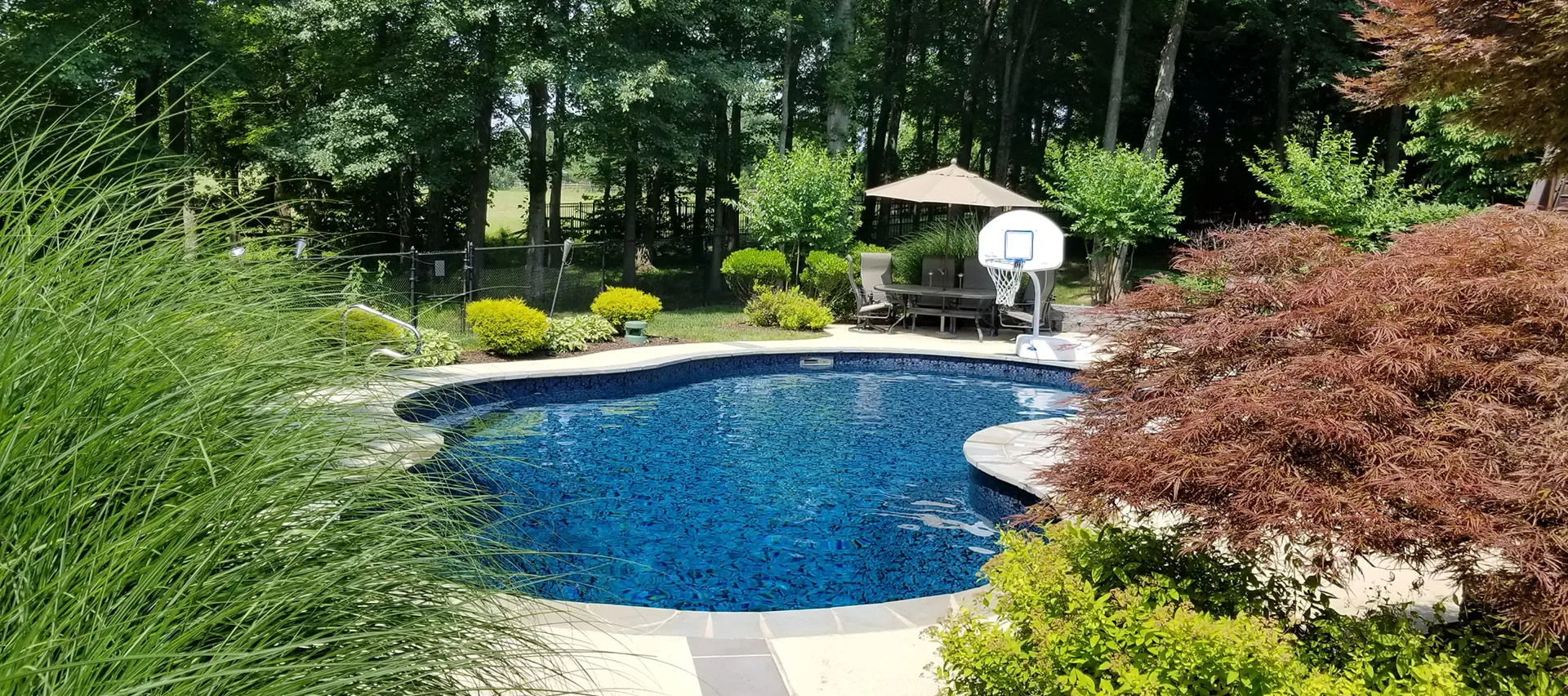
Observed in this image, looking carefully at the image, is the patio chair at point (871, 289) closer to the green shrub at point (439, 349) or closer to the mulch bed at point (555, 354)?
the mulch bed at point (555, 354)

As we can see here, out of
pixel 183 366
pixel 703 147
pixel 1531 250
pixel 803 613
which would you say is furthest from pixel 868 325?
pixel 183 366

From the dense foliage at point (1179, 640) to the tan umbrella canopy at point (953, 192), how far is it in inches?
384

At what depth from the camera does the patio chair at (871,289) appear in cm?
1358

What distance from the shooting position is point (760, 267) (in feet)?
45.8

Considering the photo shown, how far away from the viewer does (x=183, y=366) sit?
1.76m

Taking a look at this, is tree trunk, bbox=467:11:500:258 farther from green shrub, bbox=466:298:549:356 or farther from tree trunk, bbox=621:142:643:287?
green shrub, bbox=466:298:549:356

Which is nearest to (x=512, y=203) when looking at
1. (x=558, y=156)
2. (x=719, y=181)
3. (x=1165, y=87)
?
(x=719, y=181)

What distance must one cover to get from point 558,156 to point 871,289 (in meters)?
8.45

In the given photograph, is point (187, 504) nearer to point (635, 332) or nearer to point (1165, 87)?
point (635, 332)

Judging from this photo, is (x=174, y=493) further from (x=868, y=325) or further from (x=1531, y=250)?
(x=868, y=325)

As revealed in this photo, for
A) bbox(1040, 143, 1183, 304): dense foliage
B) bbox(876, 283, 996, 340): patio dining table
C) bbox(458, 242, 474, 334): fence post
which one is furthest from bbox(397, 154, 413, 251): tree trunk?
bbox(1040, 143, 1183, 304): dense foliage

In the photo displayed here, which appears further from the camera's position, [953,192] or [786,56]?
[786,56]

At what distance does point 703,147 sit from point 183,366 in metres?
17.7

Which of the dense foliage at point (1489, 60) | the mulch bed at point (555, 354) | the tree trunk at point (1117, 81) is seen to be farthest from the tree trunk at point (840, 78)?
the dense foliage at point (1489, 60)
